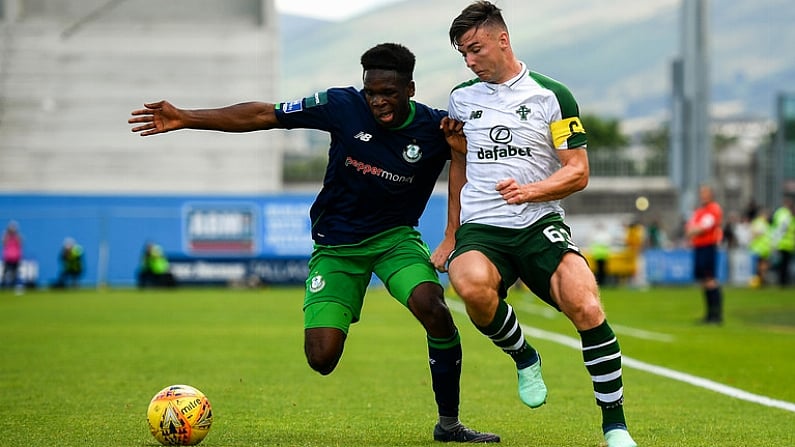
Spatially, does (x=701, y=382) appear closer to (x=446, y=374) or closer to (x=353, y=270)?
(x=446, y=374)

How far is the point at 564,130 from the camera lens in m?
7.25

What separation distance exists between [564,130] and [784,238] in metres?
29.7

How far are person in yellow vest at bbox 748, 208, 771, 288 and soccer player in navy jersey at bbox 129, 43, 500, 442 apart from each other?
99.5 ft

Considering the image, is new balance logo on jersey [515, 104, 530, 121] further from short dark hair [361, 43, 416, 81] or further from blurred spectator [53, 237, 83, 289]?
blurred spectator [53, 237, 83, 289]

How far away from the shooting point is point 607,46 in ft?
535

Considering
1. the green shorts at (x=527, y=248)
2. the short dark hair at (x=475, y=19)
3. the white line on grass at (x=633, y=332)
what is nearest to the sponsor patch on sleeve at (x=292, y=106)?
the short dark hair at (x=475, y=19)

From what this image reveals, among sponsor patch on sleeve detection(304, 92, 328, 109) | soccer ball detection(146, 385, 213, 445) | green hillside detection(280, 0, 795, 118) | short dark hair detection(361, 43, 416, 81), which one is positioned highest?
green hillside detection(280, 0, 795, 118)

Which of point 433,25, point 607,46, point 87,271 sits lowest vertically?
point 87,271

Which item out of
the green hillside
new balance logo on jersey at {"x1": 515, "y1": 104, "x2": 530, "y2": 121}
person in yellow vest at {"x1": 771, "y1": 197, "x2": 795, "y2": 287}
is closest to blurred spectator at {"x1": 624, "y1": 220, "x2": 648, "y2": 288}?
person in yellow vest at {"x1": 771, "y1": 197, "x2": 795, "y2": 287}

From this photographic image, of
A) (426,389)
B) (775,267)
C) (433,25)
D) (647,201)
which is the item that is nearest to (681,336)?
(426,389)

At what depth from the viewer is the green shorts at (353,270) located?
26.0ft

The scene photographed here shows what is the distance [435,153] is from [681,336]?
1142 cm

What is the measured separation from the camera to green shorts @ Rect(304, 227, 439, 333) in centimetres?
793

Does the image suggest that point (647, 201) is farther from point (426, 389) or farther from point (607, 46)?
point (607, 46)
